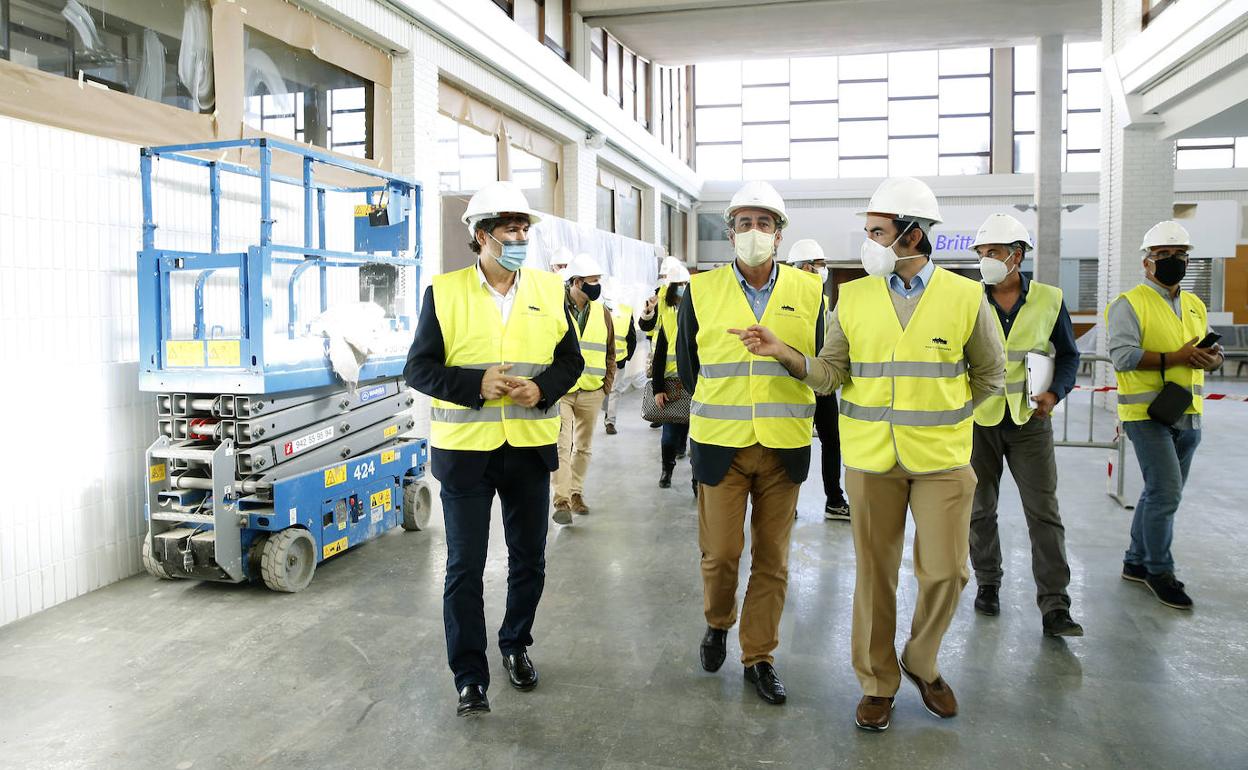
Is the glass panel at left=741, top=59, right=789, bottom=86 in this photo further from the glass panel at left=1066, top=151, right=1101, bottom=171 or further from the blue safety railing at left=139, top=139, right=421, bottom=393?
the blue safety railing at left=139, top=139, right=421, bottom=393

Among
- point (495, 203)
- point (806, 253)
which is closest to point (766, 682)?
point (495, 203)

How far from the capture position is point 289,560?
4.57 metres

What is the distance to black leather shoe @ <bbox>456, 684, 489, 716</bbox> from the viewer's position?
121 inches

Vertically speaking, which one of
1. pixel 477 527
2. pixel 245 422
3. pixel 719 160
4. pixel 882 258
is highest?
pixel 719 160

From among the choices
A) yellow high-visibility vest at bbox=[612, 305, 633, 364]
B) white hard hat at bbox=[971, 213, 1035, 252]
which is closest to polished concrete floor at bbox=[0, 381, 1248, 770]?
white hard hat at bbox=[971, 213, 1035, 252]

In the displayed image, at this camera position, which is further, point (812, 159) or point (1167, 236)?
point (812, 159)

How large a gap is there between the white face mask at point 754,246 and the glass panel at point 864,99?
71.2 ft

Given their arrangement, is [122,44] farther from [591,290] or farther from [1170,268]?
[1170,268]

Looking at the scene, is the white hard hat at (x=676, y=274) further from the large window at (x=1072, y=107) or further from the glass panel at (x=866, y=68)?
the large window at (x=1072, y=107)

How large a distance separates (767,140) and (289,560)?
69.7 ft

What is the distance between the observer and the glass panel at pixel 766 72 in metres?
23.4

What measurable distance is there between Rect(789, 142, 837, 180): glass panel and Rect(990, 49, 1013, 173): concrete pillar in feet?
13.3

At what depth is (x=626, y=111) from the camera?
51.9 ft

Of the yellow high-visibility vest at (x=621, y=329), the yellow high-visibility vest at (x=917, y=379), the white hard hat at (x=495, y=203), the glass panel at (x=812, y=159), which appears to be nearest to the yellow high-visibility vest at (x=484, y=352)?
the white hard hat at (x=495, y=203)
